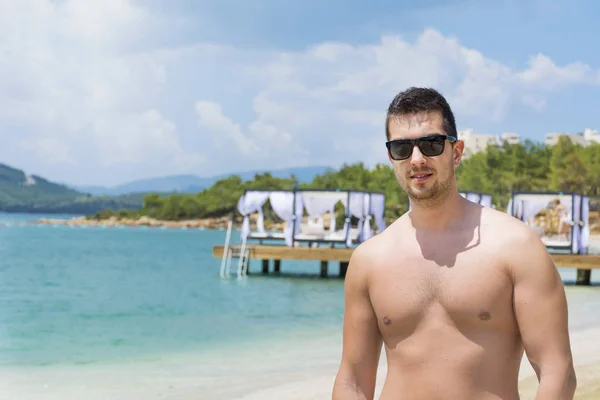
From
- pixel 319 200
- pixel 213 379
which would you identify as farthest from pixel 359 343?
pixel 319 200

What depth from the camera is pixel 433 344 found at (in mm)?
2340

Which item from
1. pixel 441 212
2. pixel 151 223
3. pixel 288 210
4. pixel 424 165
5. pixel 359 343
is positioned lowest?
pixel 151 223

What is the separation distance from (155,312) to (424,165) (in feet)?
78.7

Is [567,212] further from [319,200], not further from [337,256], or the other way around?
[337,256]

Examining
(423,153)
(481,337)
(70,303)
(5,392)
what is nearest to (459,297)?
(481,337)

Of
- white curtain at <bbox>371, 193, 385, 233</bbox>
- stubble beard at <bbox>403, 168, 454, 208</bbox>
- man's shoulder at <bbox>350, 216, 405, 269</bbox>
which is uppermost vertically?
white curtain at <bbox>371, 193, 385, 233</bbox>

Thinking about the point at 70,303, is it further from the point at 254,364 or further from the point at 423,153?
the point at 423,153

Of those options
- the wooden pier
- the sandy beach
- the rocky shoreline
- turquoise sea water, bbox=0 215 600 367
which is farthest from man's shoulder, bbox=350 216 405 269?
the rocky shoreline

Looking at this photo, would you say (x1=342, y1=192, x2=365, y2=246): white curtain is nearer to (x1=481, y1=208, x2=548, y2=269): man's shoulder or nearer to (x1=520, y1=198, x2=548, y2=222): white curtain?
(x1=520, y1=198, x2=548, y2=222): white curtain

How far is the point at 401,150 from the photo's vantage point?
91.3 inches

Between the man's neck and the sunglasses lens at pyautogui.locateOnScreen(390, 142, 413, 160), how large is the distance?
0.14m

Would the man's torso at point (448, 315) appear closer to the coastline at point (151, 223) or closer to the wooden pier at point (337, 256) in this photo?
the wooden pier at point (337, 256)

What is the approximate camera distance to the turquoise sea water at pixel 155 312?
696 inches

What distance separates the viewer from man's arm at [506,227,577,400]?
2.15 metres
